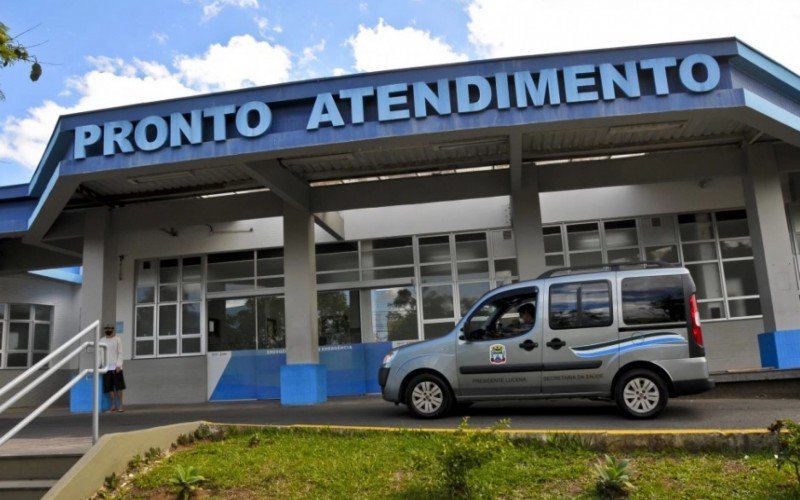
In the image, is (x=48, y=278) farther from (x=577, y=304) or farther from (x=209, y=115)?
(x=577, y=304)

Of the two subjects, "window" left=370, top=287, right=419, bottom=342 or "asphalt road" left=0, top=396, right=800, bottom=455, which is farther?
"window" left=370, top=287, right=419, bottom=342

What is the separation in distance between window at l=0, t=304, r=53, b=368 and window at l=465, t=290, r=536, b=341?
18.3 metres

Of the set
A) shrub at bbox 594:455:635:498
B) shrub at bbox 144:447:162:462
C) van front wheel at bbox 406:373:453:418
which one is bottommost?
shrub at bbox 594:455:635:498

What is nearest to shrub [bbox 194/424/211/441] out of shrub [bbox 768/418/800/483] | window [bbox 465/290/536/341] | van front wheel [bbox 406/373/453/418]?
van front wheel [bbox 406/373/453/418]

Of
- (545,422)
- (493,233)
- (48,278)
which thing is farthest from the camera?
(48,278)

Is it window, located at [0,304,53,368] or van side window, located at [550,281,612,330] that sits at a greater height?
window, located at [0,304,53,368]

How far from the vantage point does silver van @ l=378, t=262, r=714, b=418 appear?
27.1ft

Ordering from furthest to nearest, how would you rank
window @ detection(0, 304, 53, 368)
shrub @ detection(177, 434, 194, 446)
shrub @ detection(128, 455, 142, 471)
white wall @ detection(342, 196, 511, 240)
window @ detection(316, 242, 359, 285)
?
window @ detection(0, 304, 53, 368), window @ detection(316, 242, 359, 285), white wall @ detection(342, 196, 511, 240), shrub @ detection(177, 434, 194, 446), shrub @ detection(128, 455, 142, 471)

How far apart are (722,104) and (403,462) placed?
8017mm

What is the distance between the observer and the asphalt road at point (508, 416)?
301 inches

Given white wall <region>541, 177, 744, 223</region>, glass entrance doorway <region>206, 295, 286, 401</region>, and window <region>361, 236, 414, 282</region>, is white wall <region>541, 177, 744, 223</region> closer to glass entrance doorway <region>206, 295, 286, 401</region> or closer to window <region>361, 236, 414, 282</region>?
window <region>361, 236, 414, 282</region>

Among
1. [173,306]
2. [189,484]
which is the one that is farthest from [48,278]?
[189,484]

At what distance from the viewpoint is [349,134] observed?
11133 mm

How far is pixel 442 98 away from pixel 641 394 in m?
5.66
